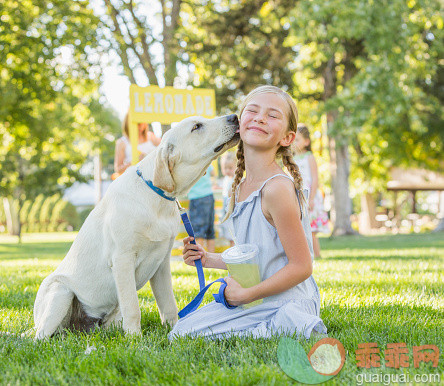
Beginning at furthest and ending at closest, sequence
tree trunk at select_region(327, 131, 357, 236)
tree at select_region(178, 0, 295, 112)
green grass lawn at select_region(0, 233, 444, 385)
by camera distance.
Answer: tree trunk at select_region(327, 131, 357, 236), tree at select_region(178, 0, 295, 112), green grass lawn at select_region(0, 233, 444, 385)

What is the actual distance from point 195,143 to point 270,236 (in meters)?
0.77

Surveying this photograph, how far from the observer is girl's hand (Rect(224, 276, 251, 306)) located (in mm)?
2682

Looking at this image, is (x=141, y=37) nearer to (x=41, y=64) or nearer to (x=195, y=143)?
(x=41, y=64)

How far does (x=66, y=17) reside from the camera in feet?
46.3

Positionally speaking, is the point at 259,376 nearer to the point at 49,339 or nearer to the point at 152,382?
the point at 152,382

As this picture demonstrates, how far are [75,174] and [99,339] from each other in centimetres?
3124

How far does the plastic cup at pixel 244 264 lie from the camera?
103 inches

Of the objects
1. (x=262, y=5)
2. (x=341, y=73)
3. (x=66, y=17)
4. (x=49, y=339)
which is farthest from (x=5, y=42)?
(x=49, y=339)

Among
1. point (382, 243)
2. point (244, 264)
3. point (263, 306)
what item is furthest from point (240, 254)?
point (382, 243)

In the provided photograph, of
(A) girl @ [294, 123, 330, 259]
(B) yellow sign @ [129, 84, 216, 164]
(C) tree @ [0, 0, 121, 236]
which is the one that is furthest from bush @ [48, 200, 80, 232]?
(A) girl @ [294, 123, 330, 259]

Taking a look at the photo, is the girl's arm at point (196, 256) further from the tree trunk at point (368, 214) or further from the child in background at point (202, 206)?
the tree trunk at point (368, 214)

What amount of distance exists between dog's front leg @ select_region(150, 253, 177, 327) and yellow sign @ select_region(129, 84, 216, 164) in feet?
12.7

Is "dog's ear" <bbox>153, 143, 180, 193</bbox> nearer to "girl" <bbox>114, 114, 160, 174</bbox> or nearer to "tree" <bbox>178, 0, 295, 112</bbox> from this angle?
"girl" <bbox>114, 114, 160, 174</bbox>

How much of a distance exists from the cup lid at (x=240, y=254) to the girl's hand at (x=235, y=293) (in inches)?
6.8
